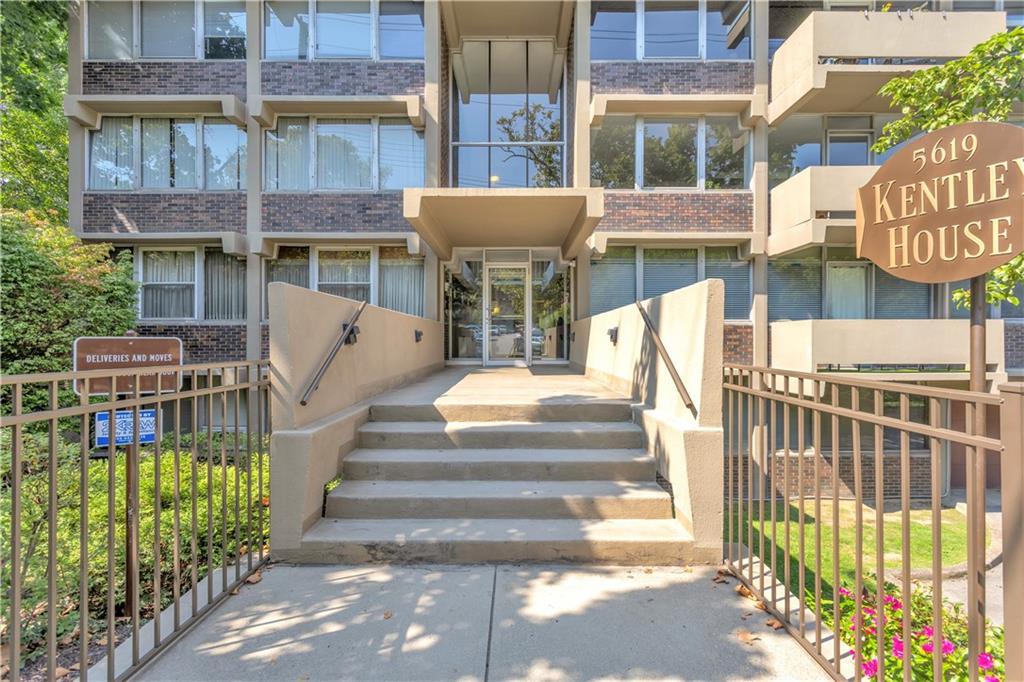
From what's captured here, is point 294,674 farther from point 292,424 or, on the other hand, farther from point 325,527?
point 292,424

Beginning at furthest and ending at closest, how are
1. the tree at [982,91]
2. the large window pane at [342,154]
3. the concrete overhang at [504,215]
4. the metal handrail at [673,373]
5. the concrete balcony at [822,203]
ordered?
the large window pane at [342,154], the concrete balcony at [822,203], the concrete overhang at [504,215], the tree at [982,91], the metal handrail at [673,373]

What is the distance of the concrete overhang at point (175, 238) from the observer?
33.7 feet

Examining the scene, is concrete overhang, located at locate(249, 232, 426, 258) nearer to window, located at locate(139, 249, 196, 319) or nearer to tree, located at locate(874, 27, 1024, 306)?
window, located at locate(139, 249, 196, 319)

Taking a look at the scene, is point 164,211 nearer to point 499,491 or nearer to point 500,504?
point 499,491

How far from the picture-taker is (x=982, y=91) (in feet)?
19.9

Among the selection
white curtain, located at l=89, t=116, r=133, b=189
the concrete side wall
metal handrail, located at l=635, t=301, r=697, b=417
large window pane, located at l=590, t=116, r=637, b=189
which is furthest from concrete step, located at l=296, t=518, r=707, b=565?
white curtain, located at l=89, t=116, r=133, b=189

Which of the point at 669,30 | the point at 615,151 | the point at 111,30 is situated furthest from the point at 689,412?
the point at 111,30

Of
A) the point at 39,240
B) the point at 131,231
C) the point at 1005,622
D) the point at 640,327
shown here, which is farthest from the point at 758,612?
the point at 131,231

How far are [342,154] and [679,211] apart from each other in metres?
7.89

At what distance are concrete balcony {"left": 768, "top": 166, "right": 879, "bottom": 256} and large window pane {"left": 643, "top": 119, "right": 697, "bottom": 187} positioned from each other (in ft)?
6.96

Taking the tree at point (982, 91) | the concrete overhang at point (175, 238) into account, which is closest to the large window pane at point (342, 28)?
the concrete overhang at point (175, 238)

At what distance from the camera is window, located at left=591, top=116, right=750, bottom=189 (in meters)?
10.4

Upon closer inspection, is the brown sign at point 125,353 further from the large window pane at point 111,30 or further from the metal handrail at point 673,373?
the large window pane at point 111,30

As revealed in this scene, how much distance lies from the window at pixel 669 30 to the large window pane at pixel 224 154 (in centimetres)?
849
